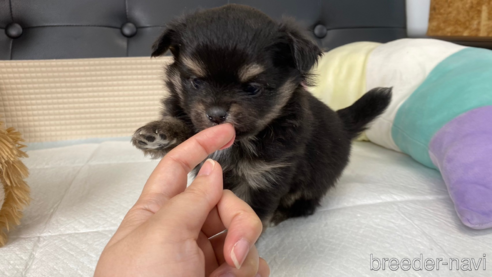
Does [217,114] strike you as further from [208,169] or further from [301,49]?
[301,49]

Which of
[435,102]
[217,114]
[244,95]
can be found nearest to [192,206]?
[217,114]

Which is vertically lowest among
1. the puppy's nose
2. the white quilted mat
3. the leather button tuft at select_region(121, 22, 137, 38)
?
the white quilted mat

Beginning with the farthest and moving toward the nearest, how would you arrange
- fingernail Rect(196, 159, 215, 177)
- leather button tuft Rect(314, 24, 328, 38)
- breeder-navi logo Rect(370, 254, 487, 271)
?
1. leather button tuft Rect(314, 24, 328, 38)
2. breeder-navi logo Rect(370, 254, 487, 271)
3. fingernail Rect(196, 159, 215, 177)

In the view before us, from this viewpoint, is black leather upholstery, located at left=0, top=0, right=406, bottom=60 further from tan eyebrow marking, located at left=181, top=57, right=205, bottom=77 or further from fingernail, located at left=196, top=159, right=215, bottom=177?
fingernail, located at left=196, top=159, right=215, bottom=177

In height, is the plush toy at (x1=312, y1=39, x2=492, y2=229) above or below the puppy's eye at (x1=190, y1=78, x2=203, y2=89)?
below

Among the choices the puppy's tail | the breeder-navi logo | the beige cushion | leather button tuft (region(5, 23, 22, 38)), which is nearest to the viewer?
the breeder-navi logo

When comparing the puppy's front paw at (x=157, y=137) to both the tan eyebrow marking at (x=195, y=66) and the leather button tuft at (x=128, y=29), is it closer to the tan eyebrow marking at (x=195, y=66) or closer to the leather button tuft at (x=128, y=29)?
the tan eyebrow marking at (x=195, y=66)

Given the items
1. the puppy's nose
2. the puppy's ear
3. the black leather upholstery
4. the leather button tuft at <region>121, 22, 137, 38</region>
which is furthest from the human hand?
the leather button tuft at <region>121, 22, 137, 38</region>

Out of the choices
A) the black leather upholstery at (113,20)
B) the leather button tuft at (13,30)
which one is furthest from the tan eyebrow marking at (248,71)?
the leather button tuft at (13,30)
